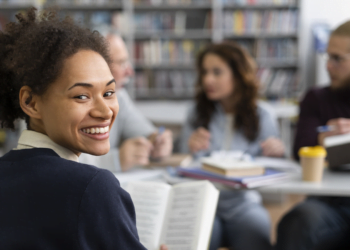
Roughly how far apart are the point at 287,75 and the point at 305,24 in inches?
30.0

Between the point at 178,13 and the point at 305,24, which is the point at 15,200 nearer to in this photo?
the point at 178,13

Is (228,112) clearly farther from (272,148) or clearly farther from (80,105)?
(80,105)

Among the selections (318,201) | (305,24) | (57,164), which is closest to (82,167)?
(57,164)

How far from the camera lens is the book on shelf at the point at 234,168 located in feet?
4.31

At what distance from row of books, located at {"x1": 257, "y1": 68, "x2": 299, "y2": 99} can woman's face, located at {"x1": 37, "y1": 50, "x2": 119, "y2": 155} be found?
13.1ft

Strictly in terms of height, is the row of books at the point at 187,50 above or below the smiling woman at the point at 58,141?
above

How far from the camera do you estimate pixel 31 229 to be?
0.62 m

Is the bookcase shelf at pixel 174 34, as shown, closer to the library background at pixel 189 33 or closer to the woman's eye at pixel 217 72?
the library background at pixel 189 33

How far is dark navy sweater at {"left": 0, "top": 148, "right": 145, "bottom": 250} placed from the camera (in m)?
0.61

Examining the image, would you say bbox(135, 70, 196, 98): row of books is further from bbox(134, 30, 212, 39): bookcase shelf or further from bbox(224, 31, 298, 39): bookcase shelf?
bbox(224, 31, 298, 39): bookcase shelf

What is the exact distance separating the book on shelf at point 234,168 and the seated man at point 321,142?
34cm

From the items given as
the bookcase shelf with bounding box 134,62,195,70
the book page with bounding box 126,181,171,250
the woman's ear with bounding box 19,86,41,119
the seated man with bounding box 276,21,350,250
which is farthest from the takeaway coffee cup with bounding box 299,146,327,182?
the bookcase shelf with bounding box 134,62,195,70

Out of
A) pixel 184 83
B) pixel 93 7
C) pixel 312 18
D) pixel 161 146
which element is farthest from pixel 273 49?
pixel 161 146

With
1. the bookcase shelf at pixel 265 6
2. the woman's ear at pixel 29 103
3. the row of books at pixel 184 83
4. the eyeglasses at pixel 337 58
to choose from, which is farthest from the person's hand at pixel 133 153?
the bookcase shelf at pixel 265 6
